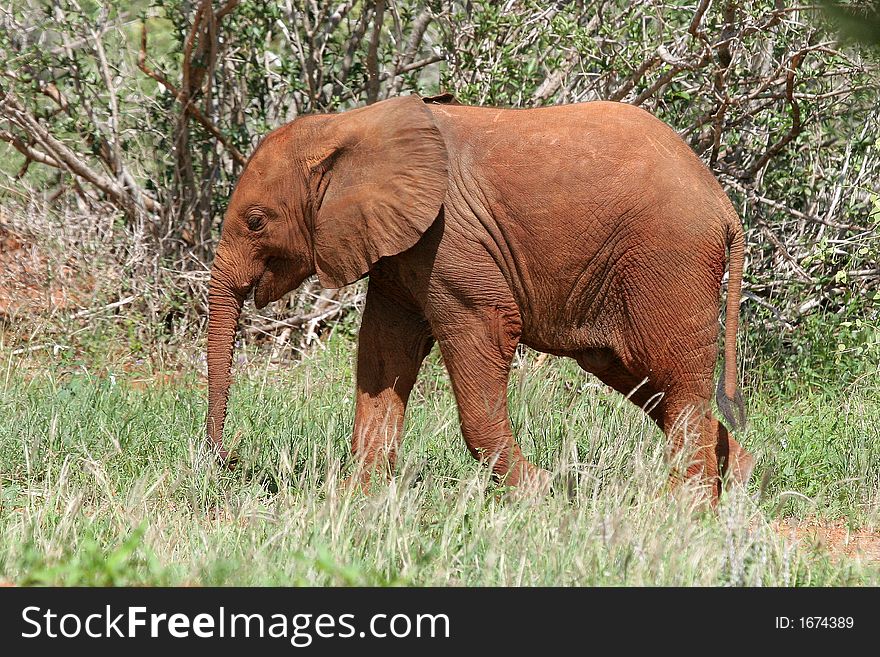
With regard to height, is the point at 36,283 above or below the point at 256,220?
below

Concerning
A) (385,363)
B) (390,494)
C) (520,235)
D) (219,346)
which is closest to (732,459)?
(520,235)

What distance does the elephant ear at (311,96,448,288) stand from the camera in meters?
5.25

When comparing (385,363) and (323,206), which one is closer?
(323,206)

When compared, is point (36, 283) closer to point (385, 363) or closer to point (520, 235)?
point (385, 363)

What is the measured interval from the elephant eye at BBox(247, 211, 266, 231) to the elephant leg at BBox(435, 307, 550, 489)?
1.00 metres

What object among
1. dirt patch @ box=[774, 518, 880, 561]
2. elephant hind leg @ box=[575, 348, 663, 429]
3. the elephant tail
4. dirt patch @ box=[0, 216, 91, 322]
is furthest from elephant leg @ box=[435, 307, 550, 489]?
dirt patch @ box=[0, 216, 91, 322]

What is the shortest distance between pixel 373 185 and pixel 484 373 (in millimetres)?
966

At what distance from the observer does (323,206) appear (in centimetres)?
551

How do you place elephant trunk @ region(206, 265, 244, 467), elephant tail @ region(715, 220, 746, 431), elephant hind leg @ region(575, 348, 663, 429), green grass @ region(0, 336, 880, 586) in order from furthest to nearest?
elephant trunk @ region(206, 265, 244, 467) → elephant hind leg @ region(575, 348, 663, 429) → elephant tail @ region(715, 220, 746, 431) → green grass @ region(0, 336, 880, 586)

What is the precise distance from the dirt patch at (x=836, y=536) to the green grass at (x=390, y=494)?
7 centimetres

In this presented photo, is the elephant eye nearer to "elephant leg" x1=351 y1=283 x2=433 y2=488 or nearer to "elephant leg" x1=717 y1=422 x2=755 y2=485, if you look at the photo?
"elephant leg" x1=351 y1=283 x2=433 y2=488

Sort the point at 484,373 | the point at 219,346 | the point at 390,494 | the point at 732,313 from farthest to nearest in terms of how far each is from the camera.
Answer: the point at 219,346
the point at 732,313
the point at 484,373
the point at 390,494

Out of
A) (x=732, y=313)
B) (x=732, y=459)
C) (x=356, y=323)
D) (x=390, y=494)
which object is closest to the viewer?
(x=390, y=494)

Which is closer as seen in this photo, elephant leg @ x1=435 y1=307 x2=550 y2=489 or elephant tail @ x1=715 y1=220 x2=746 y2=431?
elephant leg @ x1=435 y1=307 x2=550 y2=489
